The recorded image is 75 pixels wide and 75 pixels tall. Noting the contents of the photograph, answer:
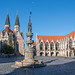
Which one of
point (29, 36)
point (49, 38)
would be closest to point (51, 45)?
point (49, 38)

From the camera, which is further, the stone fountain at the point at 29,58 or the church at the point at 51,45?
the church at the point at 51,45

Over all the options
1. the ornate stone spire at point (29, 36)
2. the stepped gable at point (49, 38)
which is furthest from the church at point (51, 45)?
the ornate stone spire at point (29, 36)

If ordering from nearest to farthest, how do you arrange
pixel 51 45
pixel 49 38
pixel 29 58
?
pixel 29 58 < pixel 51 45 < pixel 49 38

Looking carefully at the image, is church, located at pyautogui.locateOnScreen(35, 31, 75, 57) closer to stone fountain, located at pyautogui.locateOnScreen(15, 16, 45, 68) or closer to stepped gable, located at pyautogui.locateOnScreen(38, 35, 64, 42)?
stepped gable, located at pyautogui.locateOnScreen(38, 35, 64, 42)

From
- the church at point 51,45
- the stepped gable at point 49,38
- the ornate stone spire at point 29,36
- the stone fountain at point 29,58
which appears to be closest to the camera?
the stone fountain at point 29,58

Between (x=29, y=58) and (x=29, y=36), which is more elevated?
(x=29, y=36)

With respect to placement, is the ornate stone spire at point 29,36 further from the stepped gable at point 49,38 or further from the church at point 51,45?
the stepped gable at point 49,38

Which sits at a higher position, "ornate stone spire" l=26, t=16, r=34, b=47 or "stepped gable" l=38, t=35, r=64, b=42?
"stepped gable" l=38, t=35, r=64, b=42

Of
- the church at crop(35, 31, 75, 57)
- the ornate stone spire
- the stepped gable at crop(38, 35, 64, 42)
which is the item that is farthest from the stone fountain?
the stepped gable at crop(38, 35, 64, 42)

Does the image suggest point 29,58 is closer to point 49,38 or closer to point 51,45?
point 51,45

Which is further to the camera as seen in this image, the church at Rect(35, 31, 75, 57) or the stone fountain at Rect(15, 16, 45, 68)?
the church at Rect(35, 31, 75, 57)

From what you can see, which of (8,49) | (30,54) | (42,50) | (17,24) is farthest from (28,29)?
(17,24)

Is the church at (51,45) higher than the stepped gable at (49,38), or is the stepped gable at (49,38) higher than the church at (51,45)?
the stepped gable at (49,38)

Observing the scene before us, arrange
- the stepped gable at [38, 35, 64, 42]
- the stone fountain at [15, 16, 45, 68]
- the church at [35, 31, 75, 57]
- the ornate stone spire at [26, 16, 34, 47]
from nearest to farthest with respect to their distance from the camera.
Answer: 1. the stone fountain at [15, 16, 45, 68]
2. the ornate stone spire at [26, 16, 34, 47]
3. the church at [35, 31, 75, 57]
4. the stepped gable at [38, 35, 64, 42]
